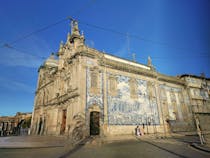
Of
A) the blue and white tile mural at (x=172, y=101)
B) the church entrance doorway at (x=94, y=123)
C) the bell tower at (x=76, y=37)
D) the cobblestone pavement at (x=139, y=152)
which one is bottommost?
the cobblestone pavement at (x=139, y=152)

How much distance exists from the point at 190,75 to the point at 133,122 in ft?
62.7

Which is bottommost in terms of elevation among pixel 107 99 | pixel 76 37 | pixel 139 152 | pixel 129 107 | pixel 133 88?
pixel 139 152

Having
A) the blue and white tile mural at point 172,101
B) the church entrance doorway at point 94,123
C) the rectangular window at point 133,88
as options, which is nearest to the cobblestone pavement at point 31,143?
the church entrance doorway at point 94,123

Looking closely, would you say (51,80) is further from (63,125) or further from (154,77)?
(154,77)

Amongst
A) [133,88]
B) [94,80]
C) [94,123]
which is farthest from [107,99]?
[133,88]

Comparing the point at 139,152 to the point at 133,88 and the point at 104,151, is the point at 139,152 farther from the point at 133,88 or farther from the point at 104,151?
the point at 133,88

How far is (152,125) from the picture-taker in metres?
22.2

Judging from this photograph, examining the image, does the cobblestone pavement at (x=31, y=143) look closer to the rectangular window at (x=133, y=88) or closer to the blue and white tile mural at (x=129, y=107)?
the blue and white tile mural at (x=129, y=107)

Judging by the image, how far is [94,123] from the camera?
17.3 meters

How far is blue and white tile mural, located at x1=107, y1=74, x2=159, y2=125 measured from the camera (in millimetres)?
19125

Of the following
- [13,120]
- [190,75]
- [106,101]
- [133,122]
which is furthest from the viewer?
[13,120]

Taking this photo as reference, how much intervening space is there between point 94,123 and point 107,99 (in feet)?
11.4

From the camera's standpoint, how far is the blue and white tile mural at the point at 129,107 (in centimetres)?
1912

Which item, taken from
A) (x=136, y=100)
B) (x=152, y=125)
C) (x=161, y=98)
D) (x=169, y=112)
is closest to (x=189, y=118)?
(x=169, y=112)
